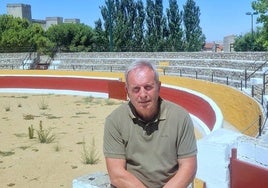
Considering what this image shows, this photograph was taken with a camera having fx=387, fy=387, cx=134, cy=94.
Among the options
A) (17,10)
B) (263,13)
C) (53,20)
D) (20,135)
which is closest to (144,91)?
(20,135)

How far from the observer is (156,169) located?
2.12 m

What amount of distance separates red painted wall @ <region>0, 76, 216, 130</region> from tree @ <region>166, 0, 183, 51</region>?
18.3 m

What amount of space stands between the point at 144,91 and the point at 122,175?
0.48 m

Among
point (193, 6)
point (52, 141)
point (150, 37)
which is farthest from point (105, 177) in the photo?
point (193, 6)

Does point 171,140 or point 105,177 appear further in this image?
point 105,177

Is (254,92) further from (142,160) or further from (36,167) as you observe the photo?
(142,160)

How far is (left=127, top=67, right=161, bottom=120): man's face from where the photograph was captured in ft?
6.83

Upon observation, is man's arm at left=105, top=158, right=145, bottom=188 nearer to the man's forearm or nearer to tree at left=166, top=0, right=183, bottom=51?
the man's forearm

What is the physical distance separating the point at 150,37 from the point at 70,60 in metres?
12.8

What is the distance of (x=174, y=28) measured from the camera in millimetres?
39906

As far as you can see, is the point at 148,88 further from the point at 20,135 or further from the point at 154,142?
the point at 20,135

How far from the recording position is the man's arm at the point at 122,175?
2.12 meters

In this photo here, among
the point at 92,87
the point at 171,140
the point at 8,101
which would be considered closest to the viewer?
the point at 171,140

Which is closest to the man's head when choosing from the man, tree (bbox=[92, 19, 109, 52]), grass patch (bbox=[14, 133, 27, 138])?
the man
